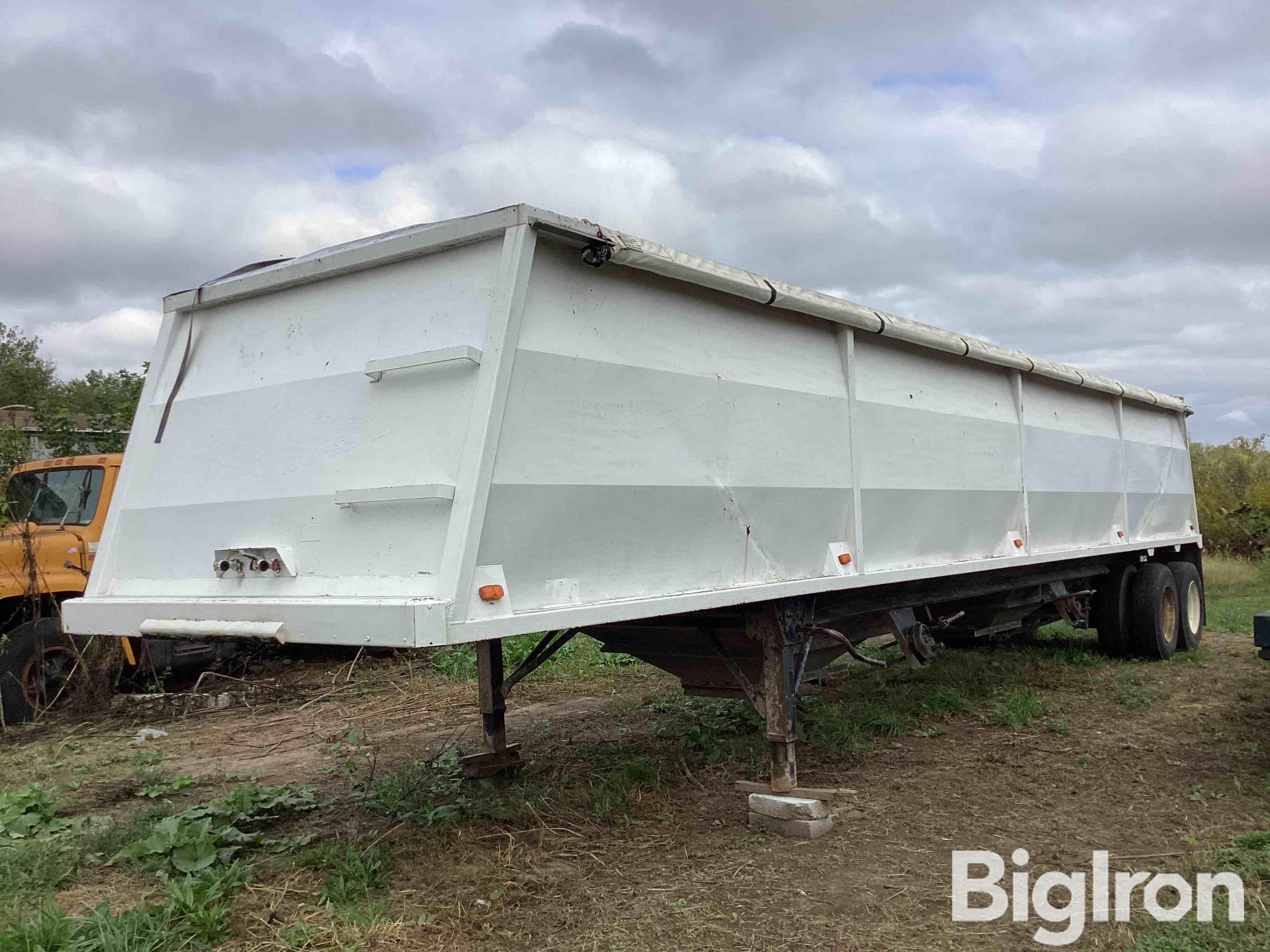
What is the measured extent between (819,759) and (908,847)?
5.31 feet

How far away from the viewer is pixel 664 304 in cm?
440

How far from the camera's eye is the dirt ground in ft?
12.9

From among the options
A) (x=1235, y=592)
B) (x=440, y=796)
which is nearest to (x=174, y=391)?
(x=440, y=796)

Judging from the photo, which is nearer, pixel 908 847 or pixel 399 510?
pixel 399 510

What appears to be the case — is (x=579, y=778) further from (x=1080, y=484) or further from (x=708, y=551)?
(x=1080, y=484)

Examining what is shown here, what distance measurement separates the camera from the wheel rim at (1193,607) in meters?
10.7

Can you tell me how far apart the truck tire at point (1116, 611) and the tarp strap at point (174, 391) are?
8.49 meters


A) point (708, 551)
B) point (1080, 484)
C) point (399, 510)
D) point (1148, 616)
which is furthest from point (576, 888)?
point (1148, 616)

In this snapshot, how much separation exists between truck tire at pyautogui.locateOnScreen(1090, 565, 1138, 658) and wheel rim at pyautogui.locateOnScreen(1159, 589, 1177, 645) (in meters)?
0.30

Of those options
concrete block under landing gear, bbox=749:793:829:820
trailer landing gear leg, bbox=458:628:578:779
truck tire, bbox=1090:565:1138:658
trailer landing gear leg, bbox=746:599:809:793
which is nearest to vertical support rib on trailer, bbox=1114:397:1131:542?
truck tire, bbox=1090:565:1138:658

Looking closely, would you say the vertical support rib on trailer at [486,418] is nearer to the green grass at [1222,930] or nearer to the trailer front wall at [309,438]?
the trailer front wall at [309,438]

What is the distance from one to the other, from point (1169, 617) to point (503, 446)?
9064mm

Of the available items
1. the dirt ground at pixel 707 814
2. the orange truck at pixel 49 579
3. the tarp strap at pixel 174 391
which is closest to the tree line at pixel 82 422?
the orange truck at pixel 49 579

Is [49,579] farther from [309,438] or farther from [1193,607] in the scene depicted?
[1193,607]
